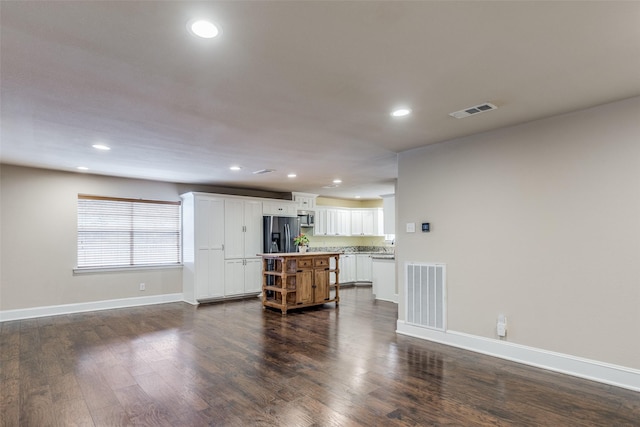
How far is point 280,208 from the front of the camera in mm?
8227

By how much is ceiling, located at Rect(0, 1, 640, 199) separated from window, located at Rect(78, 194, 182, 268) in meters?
2.31

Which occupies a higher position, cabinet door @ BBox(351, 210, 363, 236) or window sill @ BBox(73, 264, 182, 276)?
cabinet door @ BBox(351, 210, 363, 236)

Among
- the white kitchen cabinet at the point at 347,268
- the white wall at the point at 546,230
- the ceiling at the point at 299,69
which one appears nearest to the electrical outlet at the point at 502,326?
the white wall at the point at 546,230

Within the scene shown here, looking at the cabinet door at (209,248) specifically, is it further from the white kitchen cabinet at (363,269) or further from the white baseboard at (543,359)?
the white baseboard at (543,359)

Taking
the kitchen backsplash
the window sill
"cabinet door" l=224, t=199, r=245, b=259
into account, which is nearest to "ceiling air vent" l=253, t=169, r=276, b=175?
"cabinet door" l=224, t=199, r=245, b=259

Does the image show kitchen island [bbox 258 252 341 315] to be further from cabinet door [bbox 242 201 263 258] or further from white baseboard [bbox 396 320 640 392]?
white baseboard [bbox 396 320 640 392]

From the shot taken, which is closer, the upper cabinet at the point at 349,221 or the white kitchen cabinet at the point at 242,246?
the white kitchen cabinet at the point at 242,246

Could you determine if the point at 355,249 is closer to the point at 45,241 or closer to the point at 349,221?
the point at 349,221

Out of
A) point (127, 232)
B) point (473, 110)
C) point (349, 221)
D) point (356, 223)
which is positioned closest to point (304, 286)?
point (127, 232)

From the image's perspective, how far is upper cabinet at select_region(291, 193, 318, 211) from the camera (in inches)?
344

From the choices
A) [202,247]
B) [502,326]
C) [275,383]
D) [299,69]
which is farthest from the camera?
[202,247]

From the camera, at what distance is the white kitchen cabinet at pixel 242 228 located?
7344 millimetres

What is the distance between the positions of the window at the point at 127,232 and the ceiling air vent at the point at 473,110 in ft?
19.2

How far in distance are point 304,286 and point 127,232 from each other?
11.6 feet
